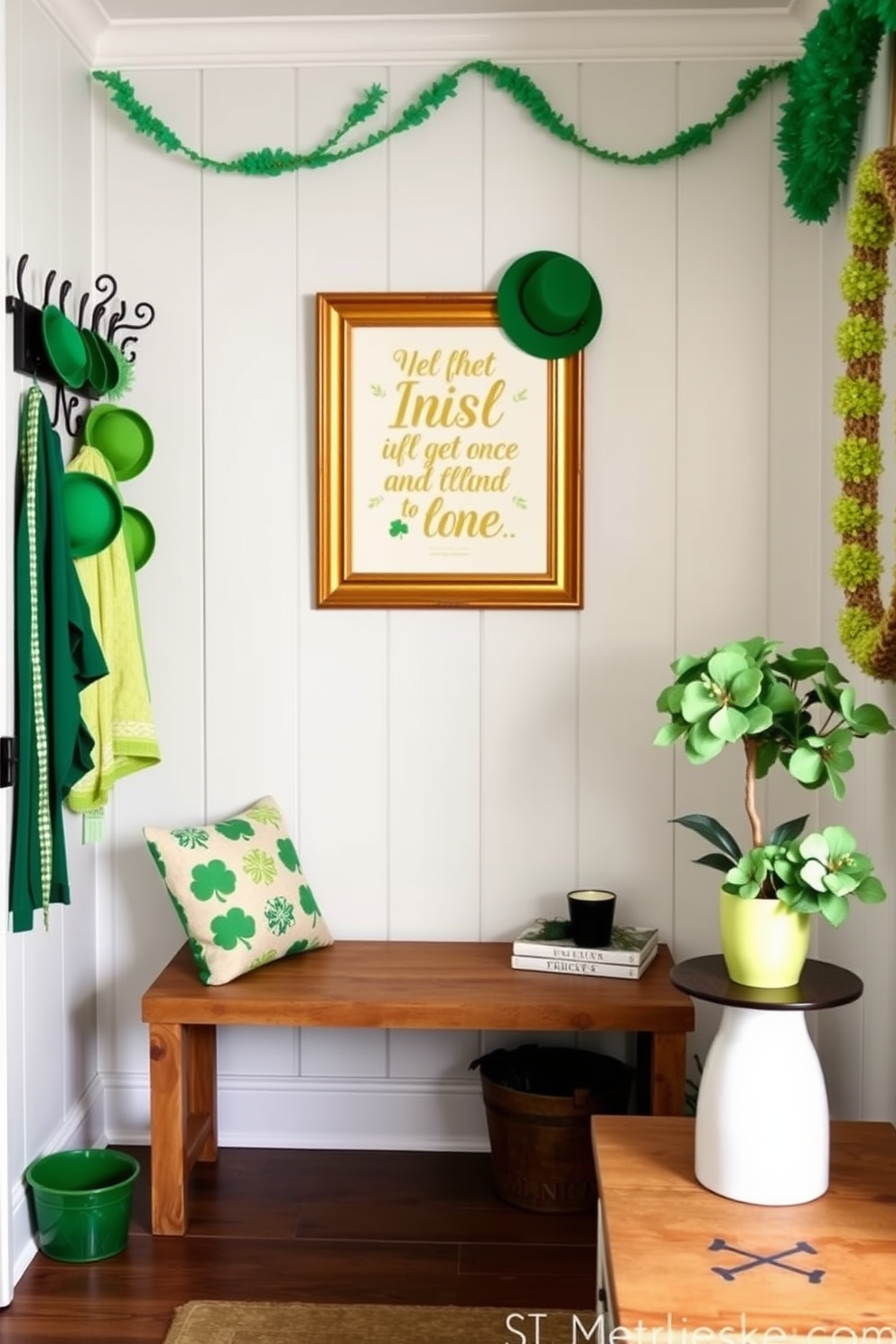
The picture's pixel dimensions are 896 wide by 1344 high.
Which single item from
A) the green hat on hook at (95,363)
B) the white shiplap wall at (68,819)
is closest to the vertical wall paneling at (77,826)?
the white shiplap wall at (68,819)

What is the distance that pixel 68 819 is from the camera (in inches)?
117

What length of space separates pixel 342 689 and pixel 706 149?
1391 mm

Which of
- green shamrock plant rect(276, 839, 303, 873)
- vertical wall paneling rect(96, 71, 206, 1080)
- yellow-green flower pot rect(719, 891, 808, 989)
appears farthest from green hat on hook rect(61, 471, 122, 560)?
yellow-green flower pot rect(719, 891, 808, 989)

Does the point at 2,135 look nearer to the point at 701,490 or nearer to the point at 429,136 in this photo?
the point at 429,136

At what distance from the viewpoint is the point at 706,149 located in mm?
3051

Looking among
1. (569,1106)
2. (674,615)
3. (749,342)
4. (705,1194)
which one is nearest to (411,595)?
(674,615)

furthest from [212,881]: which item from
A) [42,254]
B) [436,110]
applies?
[436,110]

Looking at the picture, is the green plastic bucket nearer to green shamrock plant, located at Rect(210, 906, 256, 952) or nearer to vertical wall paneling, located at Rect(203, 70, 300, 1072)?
green shamrock plant, located at Rect(210, 906, 256, 952)

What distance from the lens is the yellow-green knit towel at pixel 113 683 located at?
2820 millimetres

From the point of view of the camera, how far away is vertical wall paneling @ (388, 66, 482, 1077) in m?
3.07

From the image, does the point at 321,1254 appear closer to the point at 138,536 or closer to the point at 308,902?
the point at 308,902

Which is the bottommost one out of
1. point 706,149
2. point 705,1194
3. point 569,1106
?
point 569,1106

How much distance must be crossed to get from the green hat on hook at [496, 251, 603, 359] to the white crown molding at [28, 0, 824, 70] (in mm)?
452

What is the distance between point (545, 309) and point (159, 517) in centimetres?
94
